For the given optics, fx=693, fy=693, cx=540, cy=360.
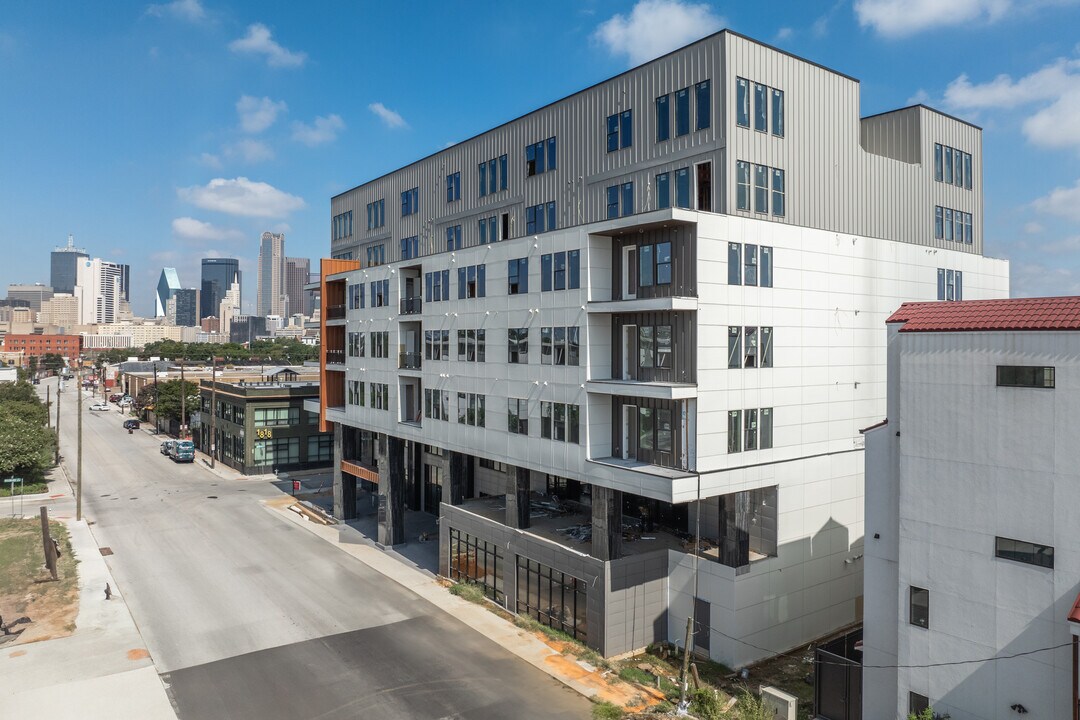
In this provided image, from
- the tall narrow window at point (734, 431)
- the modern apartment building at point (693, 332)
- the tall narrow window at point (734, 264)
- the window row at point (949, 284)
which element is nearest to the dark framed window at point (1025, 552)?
the modern apartment building at point (693, 332)

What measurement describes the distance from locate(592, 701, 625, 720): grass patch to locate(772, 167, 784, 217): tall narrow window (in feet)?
67.3

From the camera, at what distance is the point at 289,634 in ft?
101

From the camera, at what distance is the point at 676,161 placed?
29.7m

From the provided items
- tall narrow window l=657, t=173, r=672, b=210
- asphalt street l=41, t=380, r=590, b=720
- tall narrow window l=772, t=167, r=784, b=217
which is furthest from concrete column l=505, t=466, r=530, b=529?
tall narrow window l=772, t=167, r=784, b=217

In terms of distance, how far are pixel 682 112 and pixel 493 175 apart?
540 inches

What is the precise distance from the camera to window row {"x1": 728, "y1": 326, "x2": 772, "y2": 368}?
91.9 feet

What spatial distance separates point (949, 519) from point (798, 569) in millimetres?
10992

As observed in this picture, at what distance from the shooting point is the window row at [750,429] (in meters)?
28.2

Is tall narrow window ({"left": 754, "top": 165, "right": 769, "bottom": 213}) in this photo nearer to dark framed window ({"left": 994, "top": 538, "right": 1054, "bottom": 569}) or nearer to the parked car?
dark framed window ({"left": 994, "top": 538, "right": 1054, "bottom": 569})

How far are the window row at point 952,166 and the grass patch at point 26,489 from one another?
245 feet

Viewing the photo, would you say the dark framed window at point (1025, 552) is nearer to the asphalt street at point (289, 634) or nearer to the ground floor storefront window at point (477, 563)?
the asphalt street at point (289, 634)

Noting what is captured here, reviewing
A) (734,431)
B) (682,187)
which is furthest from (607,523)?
(682,187)

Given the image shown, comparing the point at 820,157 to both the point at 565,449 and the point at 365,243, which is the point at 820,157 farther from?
the point at 365,243

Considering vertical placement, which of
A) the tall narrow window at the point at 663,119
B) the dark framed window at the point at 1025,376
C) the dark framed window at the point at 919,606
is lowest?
the dark framed window at the point at 919,606
